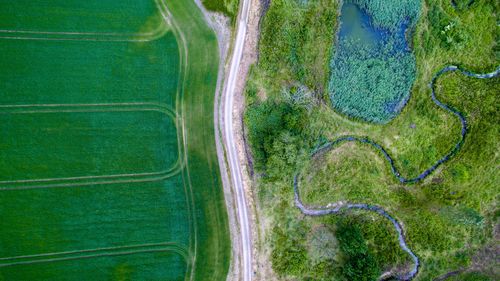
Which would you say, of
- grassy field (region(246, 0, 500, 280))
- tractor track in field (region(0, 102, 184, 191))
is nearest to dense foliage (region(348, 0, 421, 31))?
grassy field (region(246, 0, 500, 280))

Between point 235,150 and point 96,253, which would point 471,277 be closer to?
point 235,150

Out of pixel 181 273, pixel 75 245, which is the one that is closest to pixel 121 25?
pixel 75 245

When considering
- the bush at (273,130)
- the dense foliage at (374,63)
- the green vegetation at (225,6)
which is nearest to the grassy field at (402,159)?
the bush at (273,130)

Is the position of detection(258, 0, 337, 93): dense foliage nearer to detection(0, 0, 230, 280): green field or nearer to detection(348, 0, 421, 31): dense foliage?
detection(348, 0, 421, 31): dense foliage

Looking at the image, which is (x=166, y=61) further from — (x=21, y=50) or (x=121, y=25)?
(x=21, y=50)

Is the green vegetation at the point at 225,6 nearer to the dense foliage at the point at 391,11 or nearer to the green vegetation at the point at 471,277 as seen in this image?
the dense foliage at the point at 391,11

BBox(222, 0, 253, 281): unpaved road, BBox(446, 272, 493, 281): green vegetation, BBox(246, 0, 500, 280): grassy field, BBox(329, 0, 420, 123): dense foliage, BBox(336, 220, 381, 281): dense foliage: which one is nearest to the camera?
BBox(336, 220, 381, 281): dense foliage

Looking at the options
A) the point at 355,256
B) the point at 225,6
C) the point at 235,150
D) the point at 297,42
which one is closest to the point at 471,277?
the point at 355,256
